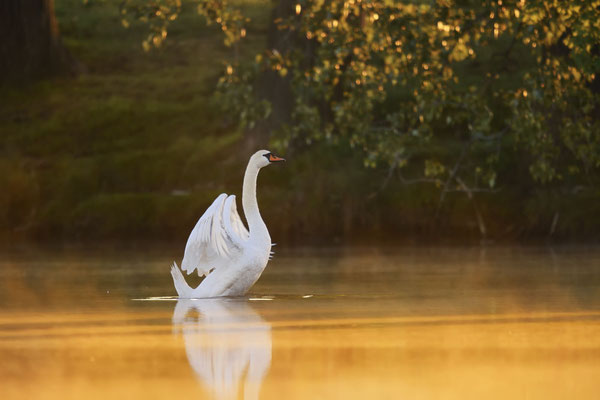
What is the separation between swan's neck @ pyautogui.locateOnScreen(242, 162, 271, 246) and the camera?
48.4ft

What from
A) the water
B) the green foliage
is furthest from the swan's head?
the green foliage

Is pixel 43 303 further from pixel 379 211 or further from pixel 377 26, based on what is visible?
pixel 379 211

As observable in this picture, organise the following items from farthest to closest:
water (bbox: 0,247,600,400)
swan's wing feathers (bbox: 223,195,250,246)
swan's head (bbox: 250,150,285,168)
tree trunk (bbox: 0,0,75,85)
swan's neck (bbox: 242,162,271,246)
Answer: tree trunk (bbox: 0,0,75,85) → swan's head (bbox: 250,150,285,168) → swan's neck (bbox: 242,162,271,246) → swan's wing feathers (bbox: 223,195,250,246) → water (bbox: 0,247,600,400)

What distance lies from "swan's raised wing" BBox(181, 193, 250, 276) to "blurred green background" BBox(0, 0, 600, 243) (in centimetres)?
449

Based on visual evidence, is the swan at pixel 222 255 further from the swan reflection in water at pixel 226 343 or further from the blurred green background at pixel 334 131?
the blurred green background at pixel 334 131

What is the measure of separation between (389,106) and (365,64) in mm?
8887

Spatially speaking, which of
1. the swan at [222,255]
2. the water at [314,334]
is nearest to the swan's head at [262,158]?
the swan at [222,255]

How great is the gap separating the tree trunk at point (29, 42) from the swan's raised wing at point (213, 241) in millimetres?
19616

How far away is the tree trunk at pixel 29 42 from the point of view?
3328 cm

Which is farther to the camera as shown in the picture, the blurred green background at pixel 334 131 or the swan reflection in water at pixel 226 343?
the blurred green background at pixel 334 131

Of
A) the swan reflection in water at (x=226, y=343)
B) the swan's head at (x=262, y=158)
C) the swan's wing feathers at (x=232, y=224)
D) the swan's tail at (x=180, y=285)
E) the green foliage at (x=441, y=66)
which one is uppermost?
the green foliage at (x=441, y=66)

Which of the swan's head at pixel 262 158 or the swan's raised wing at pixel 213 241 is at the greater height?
the swan's head at pixel 262 158

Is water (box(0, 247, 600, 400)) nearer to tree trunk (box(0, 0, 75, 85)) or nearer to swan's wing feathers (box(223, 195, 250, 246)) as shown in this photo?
swan's wing feathers (box(223, 195, 250, 246))

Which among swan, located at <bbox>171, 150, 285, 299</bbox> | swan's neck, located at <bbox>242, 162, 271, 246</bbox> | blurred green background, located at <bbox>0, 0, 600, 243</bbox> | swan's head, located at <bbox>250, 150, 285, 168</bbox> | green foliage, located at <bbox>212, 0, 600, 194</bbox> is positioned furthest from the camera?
blurred green background, located at <bbox>0, 0, 600, 243</bbox>
